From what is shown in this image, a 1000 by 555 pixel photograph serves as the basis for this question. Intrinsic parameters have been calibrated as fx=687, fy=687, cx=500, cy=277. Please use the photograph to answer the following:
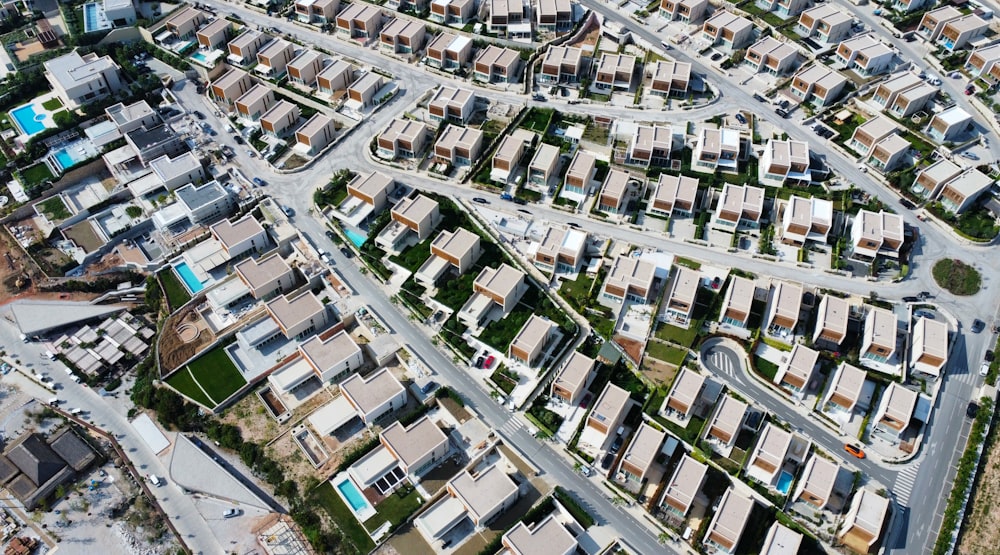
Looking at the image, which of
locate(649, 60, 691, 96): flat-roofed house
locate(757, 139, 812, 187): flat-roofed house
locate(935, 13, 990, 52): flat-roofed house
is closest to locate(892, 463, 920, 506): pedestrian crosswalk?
locate(757, 139, 812, 187): flat-roofed house

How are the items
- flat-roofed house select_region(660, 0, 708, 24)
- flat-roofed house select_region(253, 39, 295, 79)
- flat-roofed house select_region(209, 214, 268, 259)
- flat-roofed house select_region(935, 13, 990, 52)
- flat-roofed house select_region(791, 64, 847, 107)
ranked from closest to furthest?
flat-roofed house select_region(209, 214, 268, 259)
flat-roofed house select_region(791, 64, 847, 107)
flat-roofed house select_region(253, 39, 295, 79)
flat-roofed house select_region(935, 13, 990, 52)
flat-roofed house select_region(660, 0, 708, 24)

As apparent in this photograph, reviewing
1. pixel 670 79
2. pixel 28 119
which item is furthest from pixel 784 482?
pixel 28 119

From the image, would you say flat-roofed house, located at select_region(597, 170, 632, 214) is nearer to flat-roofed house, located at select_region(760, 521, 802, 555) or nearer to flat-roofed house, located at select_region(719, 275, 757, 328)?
flat-roofed house, located at select_region(719, 275, 757, 328)

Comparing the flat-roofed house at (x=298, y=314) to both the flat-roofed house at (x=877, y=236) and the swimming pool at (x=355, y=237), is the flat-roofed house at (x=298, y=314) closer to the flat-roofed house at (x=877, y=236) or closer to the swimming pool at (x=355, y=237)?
the swimming pool at (x=355, y=237)

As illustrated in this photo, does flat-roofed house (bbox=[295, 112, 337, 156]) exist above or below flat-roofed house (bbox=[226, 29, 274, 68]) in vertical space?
below

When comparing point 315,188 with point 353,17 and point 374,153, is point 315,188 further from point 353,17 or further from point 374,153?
point 353,17

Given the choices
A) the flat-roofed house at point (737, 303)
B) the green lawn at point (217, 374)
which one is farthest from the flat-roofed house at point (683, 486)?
the green lawn at point (217, 374)

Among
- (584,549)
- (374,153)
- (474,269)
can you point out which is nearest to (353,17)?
(374,153)
